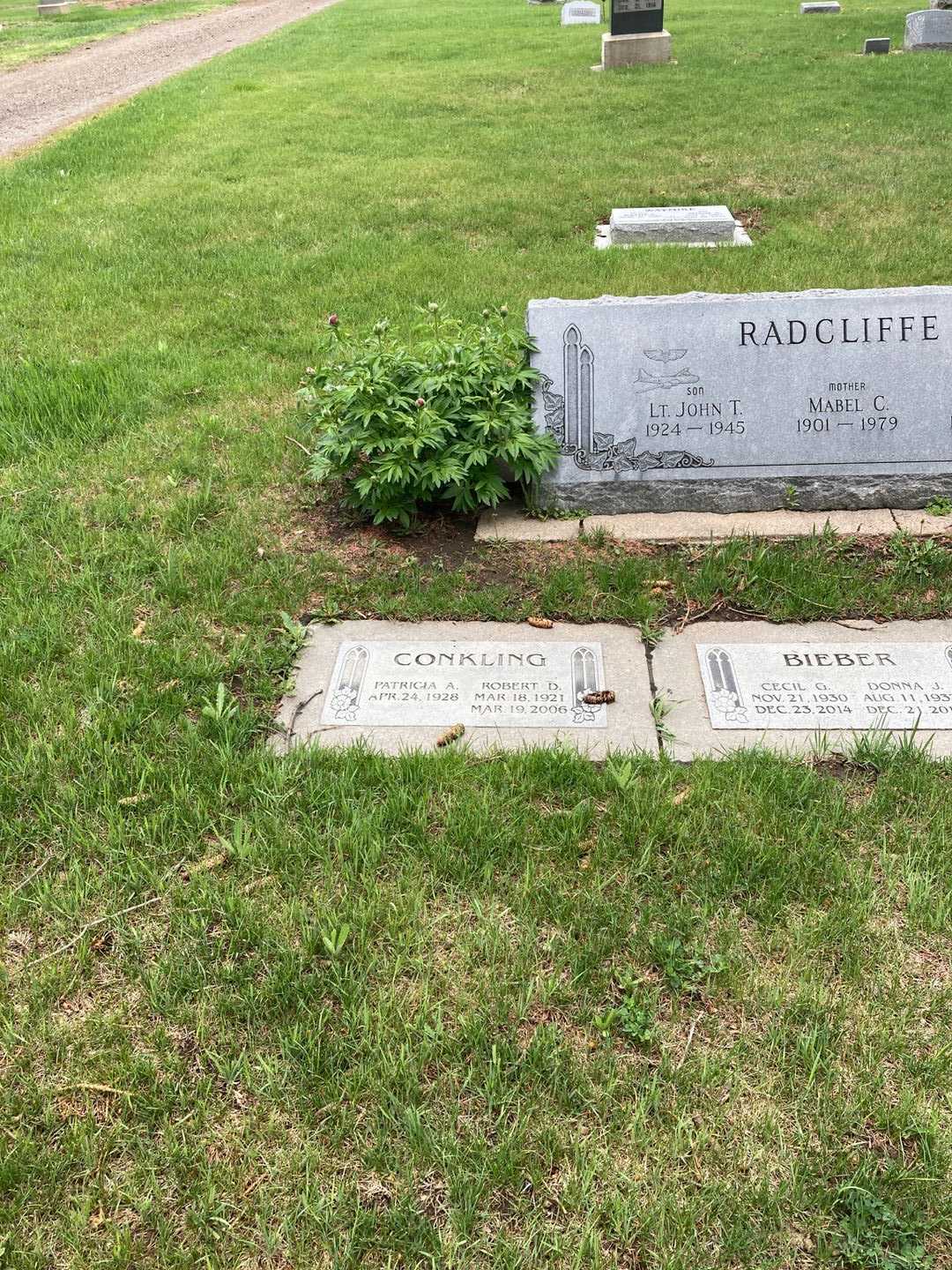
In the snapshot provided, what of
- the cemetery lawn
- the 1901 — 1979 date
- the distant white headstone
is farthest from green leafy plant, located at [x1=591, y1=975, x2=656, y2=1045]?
the distant white headstone

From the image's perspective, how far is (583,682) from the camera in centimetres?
349

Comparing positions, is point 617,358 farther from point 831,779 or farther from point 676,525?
point 831,779

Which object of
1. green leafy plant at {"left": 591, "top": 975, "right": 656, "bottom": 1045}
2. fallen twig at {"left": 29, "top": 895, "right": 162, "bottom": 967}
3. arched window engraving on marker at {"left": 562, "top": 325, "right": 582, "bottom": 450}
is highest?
arched window engraving on marker at {"left": 562, "top": 325, "right": 582, "bottom": 450}

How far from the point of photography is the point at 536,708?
11.1 ft

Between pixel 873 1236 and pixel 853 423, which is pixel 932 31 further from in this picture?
pixel 873 1236

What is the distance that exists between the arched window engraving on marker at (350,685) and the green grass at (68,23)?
20159 millimetres

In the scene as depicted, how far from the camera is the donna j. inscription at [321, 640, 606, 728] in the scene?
3.35 metres

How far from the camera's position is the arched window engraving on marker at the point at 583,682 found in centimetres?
334

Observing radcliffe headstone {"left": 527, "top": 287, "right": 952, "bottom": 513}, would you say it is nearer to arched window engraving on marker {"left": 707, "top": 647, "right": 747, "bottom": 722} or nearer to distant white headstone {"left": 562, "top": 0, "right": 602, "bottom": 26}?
arched window engraving on marker {"left": 707, "top": 647, "right": 747, "bottom": 722}

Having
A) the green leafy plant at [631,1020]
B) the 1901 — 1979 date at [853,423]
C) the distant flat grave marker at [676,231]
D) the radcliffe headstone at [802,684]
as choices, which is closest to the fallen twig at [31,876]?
the green leafy plant at [631,1020]

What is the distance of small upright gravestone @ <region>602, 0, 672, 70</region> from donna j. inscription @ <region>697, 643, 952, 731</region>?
14.5 metres

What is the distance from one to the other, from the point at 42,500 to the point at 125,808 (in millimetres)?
2225

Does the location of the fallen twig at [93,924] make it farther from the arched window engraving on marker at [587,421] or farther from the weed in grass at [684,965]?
the arched window engraving on marker at [587,421]

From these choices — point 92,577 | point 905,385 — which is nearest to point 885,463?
point 905,385
